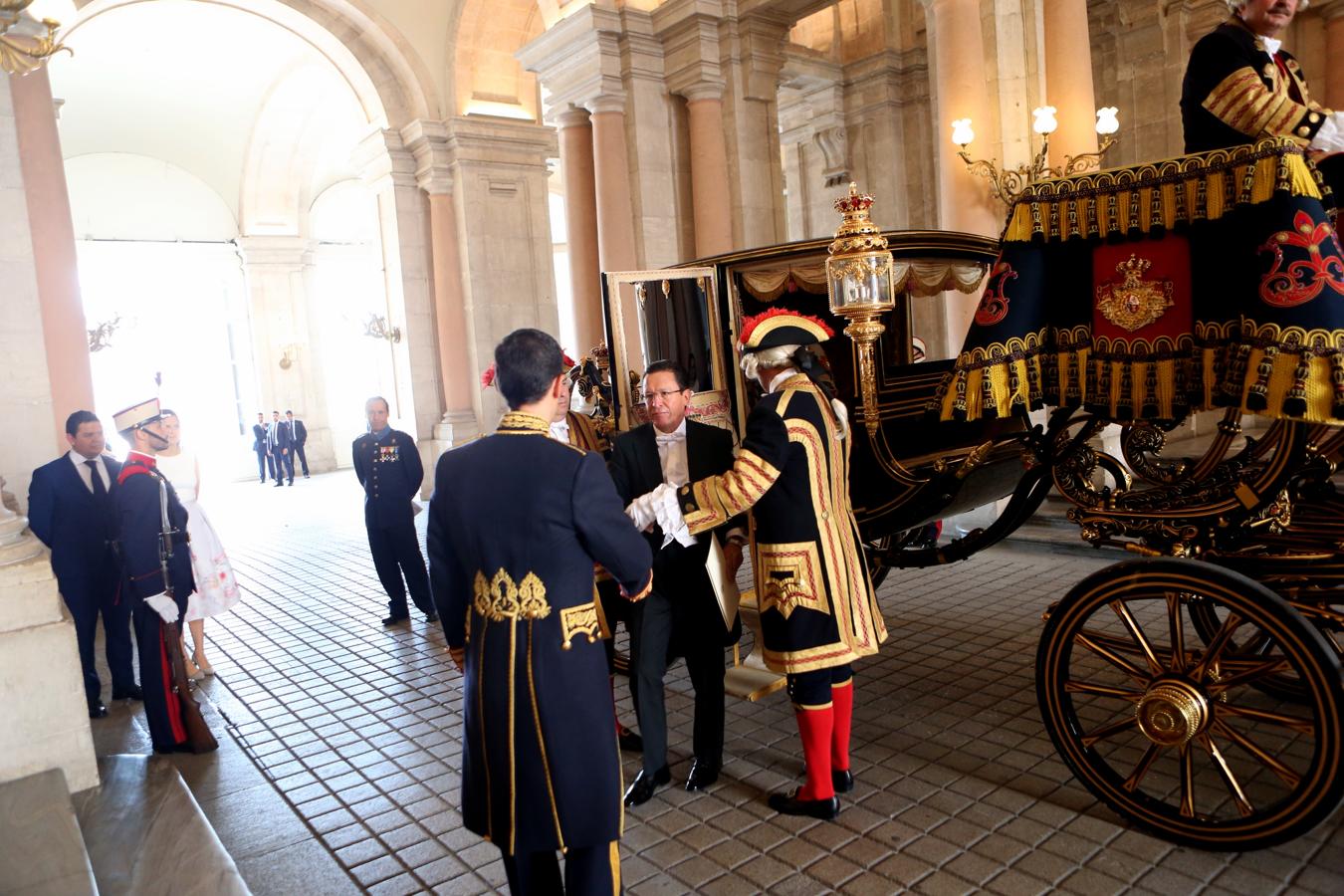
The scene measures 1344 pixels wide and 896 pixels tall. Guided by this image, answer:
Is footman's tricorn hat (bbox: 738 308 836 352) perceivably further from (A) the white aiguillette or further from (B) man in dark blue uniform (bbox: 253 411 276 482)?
(B) man in dark blue uniform (bbox: 253 411 276 482)

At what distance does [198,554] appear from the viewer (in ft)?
19.8

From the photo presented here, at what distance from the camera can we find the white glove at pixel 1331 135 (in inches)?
114

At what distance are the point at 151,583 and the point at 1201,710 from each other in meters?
4.83

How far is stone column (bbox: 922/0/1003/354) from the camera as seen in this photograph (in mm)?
8352

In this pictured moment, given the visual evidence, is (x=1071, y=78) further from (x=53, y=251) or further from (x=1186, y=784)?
(x=53, y=251)

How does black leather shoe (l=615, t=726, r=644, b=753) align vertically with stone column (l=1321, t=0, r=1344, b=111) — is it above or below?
below

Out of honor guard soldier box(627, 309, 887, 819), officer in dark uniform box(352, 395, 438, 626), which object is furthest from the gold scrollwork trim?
officer in dark uniform box(352, 395, 438, 626)

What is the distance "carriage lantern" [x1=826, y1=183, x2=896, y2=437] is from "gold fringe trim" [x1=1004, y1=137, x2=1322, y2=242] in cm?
92

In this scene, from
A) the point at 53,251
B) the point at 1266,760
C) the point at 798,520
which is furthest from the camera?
the point at 53,251

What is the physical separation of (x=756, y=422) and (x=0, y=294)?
11.8 ft

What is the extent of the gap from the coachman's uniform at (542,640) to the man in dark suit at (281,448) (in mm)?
20895

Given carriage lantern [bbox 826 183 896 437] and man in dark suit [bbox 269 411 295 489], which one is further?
man in dark suit [bbox 269 411 295 489]

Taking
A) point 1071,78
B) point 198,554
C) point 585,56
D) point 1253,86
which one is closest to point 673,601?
point 1253,86

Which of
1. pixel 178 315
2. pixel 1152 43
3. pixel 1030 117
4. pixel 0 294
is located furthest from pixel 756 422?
pixel 178 315
